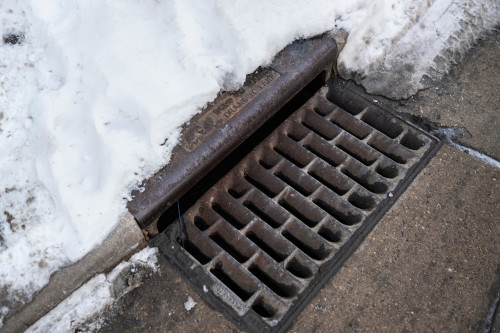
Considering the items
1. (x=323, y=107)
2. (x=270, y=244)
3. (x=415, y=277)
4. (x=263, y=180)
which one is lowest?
(x=415, y=277)

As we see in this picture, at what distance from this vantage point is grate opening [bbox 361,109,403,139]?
A: 6.64 feet

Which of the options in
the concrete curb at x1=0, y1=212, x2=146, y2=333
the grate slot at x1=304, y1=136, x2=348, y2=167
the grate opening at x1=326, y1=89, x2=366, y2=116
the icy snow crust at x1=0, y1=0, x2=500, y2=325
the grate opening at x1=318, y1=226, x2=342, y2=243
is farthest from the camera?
the grate opening at x1=326, y1=89, x2=366, y2=116

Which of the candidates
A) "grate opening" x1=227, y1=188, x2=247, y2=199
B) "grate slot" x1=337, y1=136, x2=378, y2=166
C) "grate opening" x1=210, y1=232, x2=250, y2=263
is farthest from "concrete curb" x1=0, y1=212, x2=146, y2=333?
"grate slot" x1=337, y1=136, x2=378, y2=166

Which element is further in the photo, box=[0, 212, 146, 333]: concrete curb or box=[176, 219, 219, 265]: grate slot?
box=[176, 219, 219, 265]: grate slot

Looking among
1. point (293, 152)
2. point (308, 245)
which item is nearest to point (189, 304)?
point (308, 245)

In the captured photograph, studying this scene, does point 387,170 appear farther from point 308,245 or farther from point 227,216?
point 227,216

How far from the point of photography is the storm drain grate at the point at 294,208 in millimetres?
1604

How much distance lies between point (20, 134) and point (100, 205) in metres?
0.60

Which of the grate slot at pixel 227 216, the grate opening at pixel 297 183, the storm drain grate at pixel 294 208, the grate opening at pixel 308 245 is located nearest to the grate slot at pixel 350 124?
the storm drain grate at pixel 294 208

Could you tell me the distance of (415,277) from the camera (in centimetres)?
162

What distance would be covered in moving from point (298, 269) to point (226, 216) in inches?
16.1

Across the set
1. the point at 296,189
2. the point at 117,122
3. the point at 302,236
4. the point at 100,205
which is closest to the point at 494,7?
the point at 296,189

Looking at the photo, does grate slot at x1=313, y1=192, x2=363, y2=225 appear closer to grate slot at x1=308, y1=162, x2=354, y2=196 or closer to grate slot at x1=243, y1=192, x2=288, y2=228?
grate slot at x1=308, y1=162, x2=354, y2=196

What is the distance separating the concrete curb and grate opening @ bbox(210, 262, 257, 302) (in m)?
0.35
